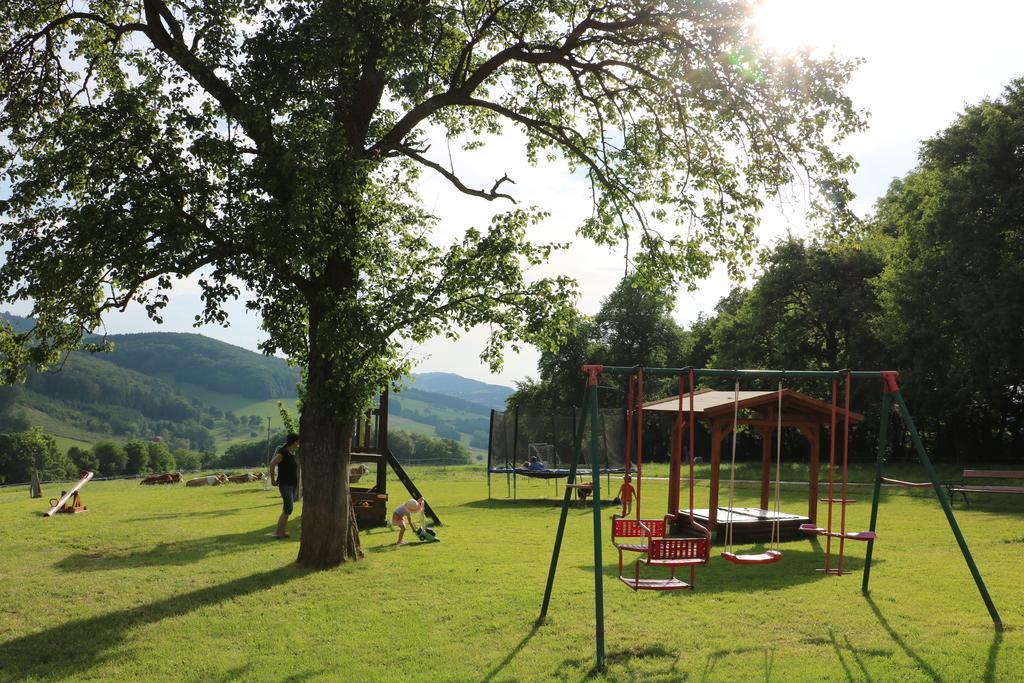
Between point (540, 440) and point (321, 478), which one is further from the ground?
point (540, 440)

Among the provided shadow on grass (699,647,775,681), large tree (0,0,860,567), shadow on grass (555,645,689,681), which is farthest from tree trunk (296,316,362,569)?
shadow on grass (699,647,775,681)

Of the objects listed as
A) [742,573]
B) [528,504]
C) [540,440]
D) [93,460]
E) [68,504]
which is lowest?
[93,460]

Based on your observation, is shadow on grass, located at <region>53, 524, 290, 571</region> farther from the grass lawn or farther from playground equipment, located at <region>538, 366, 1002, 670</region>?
playground equipment, located at <region>538, 366, 1002, 670</region>

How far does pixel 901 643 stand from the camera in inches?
319

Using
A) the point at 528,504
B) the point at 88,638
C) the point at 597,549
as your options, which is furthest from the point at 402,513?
the point at 528,504

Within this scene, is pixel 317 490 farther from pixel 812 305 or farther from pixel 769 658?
pixel 812 305

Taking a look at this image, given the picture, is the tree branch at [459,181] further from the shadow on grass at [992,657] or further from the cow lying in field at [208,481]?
the cow lying in field at [208,481]

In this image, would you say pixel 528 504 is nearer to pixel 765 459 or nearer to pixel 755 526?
pixel 765 459

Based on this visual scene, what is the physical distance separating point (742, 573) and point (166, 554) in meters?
9.83

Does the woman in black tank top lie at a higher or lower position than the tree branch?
lower

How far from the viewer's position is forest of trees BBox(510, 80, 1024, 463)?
28.6 meters

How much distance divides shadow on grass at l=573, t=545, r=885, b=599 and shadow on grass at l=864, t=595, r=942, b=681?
59 centimetres

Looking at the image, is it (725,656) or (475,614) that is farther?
(475,614)

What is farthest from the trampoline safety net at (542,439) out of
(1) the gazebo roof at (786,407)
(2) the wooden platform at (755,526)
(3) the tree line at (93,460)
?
(3) the tree line at (93,460)
